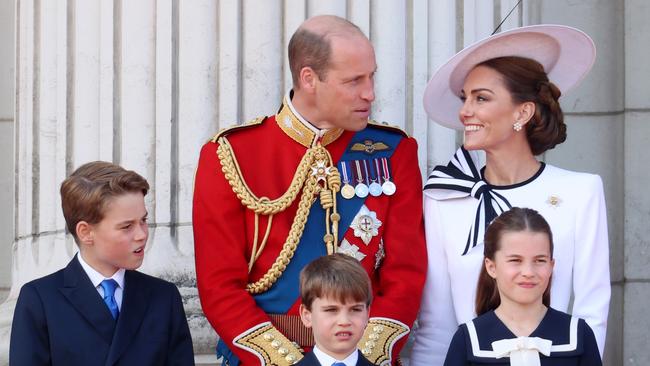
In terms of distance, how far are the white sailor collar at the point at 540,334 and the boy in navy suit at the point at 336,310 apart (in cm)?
33

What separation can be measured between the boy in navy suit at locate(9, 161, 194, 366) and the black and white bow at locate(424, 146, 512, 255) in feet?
3.03

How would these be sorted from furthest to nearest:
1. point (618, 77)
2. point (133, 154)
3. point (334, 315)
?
point (618, 77) → point (133, 154) → point (334, 315)

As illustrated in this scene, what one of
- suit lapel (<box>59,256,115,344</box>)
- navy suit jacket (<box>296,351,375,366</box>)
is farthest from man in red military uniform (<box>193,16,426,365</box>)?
suit lapel (<box>59,256,115,344</box>)

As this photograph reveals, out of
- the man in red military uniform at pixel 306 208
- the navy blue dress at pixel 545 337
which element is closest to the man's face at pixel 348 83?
the man in red military uniform at pixel 306 208

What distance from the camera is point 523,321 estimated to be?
4293 mm

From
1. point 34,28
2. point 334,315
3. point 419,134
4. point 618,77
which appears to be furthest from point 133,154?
point 618,77

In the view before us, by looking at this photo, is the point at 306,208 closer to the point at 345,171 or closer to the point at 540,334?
the point at 345,171

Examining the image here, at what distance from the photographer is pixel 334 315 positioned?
416 centimetres

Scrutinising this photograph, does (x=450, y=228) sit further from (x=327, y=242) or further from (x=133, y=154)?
(x=133, y=154)

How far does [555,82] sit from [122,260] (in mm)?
1582

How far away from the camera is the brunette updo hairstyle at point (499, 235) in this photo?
430 centimetres

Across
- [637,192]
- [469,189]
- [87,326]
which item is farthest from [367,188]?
[637,192]

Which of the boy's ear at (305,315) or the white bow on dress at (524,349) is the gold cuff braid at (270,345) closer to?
the boy's ear at (305,315)

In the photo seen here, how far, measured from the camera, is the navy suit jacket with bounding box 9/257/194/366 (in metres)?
4.33
